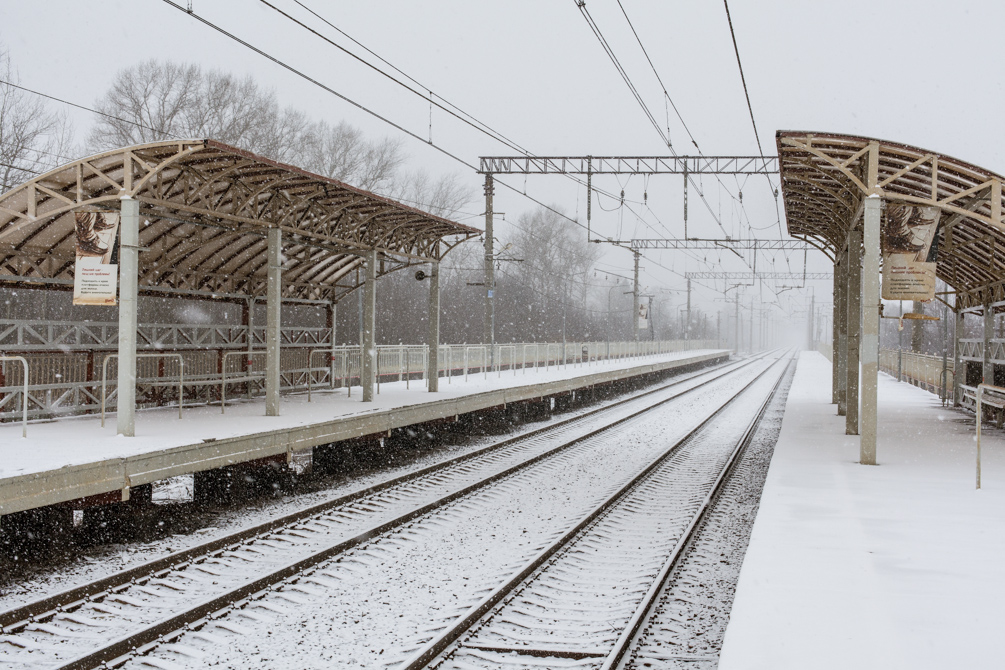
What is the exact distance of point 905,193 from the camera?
14.2m

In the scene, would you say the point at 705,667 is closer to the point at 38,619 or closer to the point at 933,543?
the point at 933,543

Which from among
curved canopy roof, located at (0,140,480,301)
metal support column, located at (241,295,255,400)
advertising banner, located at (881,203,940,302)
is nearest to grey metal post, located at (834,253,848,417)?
advertising banner, located at (881,203,940,302)

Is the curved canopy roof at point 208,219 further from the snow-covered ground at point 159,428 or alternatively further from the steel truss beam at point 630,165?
the steel truss beam at point 630,165

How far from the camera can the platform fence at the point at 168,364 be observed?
37.0ft

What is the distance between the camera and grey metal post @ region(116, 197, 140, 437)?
9.31 metres

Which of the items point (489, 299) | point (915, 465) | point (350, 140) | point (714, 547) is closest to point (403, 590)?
point (714, 547)

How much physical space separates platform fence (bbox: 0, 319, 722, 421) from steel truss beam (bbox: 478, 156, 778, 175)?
627 cm

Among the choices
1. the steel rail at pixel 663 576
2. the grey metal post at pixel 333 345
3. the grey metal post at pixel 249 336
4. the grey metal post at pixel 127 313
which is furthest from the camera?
the grey metal post at pixel 333 345

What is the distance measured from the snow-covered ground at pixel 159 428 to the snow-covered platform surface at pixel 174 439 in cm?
1

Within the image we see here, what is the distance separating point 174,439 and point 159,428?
1.25 m

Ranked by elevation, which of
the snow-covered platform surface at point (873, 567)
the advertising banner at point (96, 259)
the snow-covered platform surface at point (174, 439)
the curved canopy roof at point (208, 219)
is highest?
the curved canopy roof at point (208, 219)

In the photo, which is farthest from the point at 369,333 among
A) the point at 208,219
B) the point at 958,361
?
the point at 958,361

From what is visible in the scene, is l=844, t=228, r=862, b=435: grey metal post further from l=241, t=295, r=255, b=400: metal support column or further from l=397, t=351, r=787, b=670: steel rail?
l=241, t=295, r=255, b=400: metal support column

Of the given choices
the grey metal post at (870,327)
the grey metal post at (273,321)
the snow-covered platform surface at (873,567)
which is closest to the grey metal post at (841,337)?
the snow-covered platform surface at (873,567)
